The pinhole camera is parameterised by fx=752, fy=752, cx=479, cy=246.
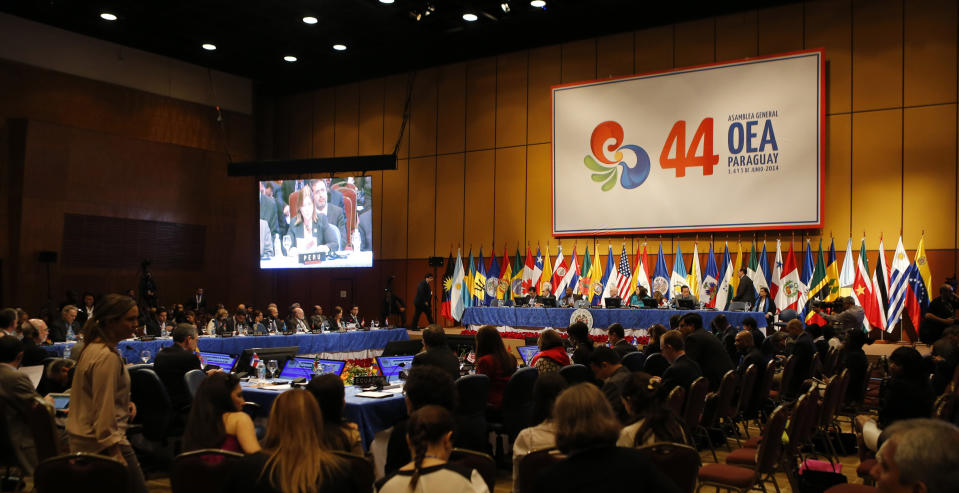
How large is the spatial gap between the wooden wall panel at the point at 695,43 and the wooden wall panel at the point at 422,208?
6464mm

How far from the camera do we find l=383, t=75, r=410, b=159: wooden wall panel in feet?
63.0

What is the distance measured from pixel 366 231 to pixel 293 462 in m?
15.7

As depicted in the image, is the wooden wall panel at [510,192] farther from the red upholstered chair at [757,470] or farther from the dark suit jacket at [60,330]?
the red upholstered chair at [757,470]

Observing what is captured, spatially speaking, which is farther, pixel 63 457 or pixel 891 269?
pixel 891 269

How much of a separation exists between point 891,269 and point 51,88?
1715cm

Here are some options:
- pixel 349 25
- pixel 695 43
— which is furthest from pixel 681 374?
pixel 349 25


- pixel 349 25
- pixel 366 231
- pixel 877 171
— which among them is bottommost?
pixel 366 231

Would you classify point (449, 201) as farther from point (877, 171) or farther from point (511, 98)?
point (877, 171)

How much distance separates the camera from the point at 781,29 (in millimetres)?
14312

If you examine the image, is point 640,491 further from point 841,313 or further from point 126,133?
point 126,133

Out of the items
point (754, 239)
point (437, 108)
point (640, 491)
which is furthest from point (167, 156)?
point (640, 491)

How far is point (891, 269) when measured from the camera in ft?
42.2

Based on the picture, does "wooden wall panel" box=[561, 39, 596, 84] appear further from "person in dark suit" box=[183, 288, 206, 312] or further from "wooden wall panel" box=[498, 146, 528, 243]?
"person in dark suit" box=[183, 288, 206, 312]

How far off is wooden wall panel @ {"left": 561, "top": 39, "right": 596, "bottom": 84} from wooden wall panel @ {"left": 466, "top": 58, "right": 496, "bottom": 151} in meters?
1.90
